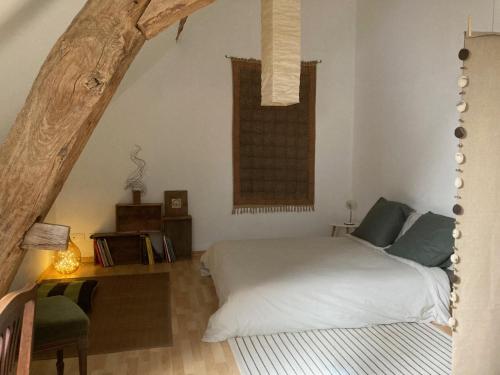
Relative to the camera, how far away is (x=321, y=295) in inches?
105

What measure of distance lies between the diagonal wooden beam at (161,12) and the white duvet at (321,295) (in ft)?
5.66

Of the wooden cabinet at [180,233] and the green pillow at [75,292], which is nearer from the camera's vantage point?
the green pillow at [75,292]

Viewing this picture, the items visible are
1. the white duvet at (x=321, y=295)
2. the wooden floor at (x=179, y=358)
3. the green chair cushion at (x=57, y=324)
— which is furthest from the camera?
the white duvet at (x=321, y=295)

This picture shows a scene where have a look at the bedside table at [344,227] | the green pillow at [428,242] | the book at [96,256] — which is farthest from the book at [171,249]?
the green pillow at [428,242]

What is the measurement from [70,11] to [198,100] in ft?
9.31

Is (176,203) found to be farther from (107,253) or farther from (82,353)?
(82,353)

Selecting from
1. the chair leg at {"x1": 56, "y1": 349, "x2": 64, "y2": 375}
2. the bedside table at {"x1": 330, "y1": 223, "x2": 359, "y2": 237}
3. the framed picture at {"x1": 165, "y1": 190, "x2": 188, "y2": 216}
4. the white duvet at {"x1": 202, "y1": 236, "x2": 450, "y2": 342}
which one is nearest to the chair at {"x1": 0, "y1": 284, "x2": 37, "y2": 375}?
the chair leg at {"x1": 56, "y1": 349, "x2": 64, "y2": 375}

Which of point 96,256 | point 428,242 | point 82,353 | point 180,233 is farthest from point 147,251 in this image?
point 428,242

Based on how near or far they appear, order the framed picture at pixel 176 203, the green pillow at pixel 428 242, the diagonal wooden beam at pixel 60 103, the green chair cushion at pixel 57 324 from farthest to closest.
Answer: the framed picture at pixel 176 203 < the green pillow at pixel 428 242 < the green chair cushion at pixel 57 324 < the diagonal wooden beam at pixel 60 103

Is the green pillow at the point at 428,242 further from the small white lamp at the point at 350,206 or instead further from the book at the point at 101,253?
the book at the point at 101,253

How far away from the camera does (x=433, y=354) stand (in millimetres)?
2416

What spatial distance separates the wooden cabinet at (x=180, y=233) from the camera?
14.9ft

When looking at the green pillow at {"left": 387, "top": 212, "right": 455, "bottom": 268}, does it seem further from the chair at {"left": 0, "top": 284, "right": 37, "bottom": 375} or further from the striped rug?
the chair at {"left": 0, "top": 284, "right": 37, "bottom": 375}

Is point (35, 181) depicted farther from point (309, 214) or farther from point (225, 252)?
point (309, 214)
